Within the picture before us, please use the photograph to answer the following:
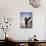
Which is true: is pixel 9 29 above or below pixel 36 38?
above

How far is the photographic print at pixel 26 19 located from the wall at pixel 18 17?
0.10 meters

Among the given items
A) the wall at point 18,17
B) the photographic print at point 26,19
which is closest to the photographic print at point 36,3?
the wall at point 18,17

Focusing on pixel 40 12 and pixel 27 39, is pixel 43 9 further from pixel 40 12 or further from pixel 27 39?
pixel 27 39

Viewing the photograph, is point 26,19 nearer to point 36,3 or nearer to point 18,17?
point 18,17

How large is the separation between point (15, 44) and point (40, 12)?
1.18 metres

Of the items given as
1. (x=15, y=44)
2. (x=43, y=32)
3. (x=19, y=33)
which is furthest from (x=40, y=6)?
(x=15, y=44)

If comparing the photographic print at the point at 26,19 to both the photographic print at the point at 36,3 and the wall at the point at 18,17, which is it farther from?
the photographic print at the point at 36,3

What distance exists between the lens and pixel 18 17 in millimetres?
3484

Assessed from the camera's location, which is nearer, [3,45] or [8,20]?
[3,45]

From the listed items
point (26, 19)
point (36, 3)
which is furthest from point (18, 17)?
point (36, 3)

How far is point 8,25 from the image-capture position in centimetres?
347

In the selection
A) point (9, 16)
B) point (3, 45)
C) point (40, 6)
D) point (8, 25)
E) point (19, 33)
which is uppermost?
point (40, 6)

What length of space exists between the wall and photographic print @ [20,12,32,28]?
10 cm

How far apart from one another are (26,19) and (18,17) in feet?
0.77
